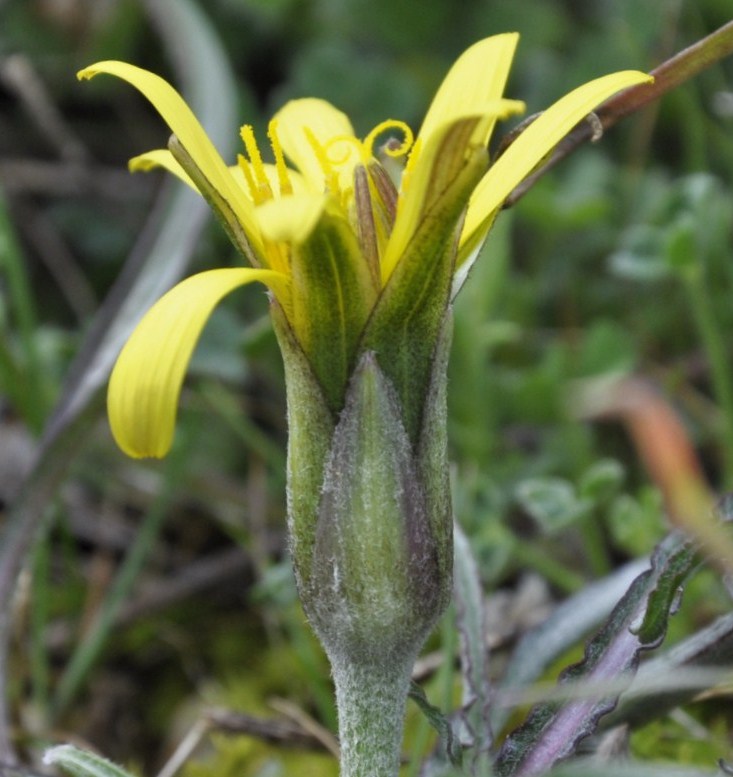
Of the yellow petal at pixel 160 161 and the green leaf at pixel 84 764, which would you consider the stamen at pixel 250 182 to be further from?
the green leaf at pixel 84 764

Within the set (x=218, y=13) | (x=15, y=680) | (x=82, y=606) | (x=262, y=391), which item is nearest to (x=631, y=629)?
(x=15, y=680)

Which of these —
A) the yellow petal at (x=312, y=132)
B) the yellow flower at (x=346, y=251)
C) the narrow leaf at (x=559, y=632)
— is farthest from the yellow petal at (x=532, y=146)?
the narrow leaf at (x=559, y=632)

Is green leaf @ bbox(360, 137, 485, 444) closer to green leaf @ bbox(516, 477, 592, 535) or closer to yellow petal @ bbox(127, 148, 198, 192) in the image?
yellow petal @ bbox(127, 148, 198, 192)

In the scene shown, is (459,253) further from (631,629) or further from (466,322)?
(466,322)

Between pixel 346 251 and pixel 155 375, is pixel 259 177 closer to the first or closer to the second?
pixel 346 251

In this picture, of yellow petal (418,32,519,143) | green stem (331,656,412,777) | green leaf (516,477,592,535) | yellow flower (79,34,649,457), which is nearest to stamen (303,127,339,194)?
yellow flower (79,34,649,457)

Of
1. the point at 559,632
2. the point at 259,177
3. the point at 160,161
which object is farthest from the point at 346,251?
the point at 559,632
